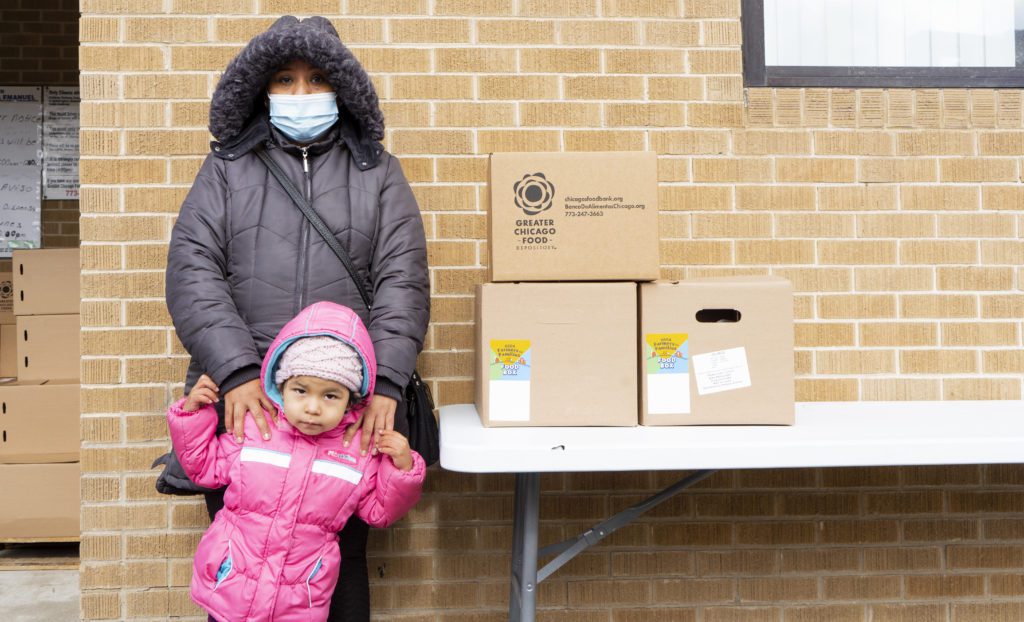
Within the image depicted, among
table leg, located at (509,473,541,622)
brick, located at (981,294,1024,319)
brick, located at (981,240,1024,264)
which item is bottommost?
table leg, located at (509,473,541,622)

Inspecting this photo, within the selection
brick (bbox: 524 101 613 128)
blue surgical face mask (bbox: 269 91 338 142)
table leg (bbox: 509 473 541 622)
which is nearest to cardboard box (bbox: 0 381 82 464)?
blue surgical face mask (bbox: 269 91 338 142)

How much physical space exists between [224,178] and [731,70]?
4.83ft

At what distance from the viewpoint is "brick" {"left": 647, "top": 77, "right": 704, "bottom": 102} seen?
7.63ft

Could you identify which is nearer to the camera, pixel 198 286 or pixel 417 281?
pixel 198 286

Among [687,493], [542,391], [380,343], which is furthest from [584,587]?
[380,343]

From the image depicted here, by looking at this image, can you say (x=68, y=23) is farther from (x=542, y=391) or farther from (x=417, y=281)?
(x=542, y=391)

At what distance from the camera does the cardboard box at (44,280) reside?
3.23 meters

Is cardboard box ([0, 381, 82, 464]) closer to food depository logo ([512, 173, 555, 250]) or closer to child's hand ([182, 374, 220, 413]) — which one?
child's hand ([182, 374, 220, 413])

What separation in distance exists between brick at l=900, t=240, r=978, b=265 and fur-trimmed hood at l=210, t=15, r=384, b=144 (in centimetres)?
160

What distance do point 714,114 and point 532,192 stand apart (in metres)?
0.90

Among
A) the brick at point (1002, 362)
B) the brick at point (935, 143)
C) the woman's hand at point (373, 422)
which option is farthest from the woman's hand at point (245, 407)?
the brick at point (1002, 362)

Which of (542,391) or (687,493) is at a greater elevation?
(542,391)

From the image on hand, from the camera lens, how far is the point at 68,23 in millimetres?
3746

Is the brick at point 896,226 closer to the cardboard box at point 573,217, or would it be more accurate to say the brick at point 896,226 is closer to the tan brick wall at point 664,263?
the tan brick wall at point 664,263
